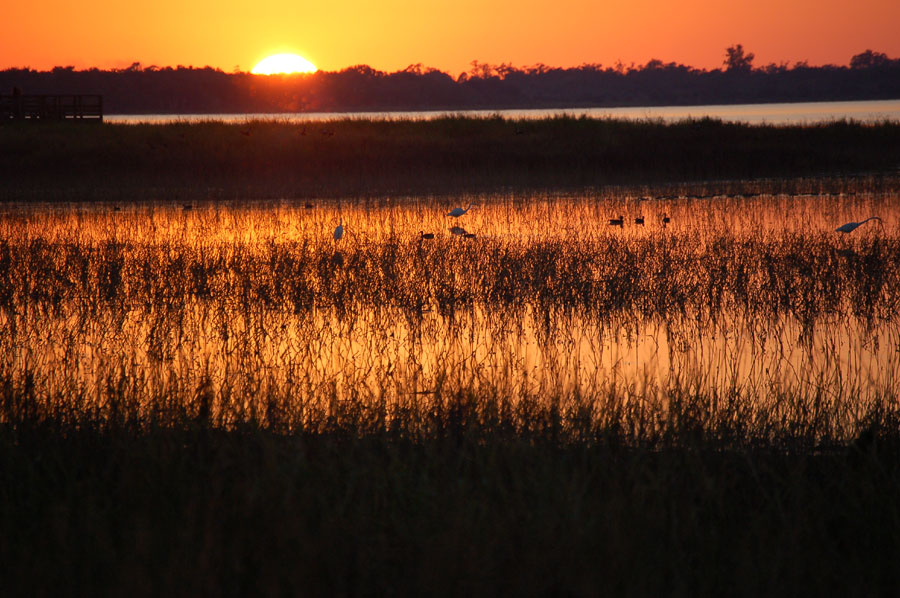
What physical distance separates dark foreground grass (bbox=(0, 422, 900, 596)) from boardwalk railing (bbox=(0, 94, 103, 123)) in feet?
127

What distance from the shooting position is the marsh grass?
3562mm

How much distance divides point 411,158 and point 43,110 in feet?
70.6

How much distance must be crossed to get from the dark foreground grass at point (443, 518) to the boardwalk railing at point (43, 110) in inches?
1524

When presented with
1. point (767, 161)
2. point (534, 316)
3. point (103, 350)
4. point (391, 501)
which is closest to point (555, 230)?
point (534, 316)

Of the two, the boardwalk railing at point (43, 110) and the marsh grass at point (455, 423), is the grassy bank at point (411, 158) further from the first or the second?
the marsh grass at point (455, 423)

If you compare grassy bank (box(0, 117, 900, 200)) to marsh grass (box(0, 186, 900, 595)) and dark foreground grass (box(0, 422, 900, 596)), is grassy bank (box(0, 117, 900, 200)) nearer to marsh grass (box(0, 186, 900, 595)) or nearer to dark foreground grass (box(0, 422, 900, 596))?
marsh grass (box(0, 186, 900, 595))

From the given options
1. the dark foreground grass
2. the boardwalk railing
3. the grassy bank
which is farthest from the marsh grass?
the boardwalk railing

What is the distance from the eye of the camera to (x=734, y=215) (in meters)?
16.7

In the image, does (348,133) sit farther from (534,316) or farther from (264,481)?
(264,481)

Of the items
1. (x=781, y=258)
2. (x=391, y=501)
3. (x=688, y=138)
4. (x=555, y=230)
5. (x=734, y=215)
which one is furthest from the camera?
(x=688, y=138)

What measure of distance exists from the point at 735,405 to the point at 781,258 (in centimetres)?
594

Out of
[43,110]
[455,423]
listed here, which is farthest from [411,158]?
[455,423]

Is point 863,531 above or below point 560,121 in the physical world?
below

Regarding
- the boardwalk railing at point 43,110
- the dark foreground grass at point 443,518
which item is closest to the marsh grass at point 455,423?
the dark foreground grass at point 443,518
